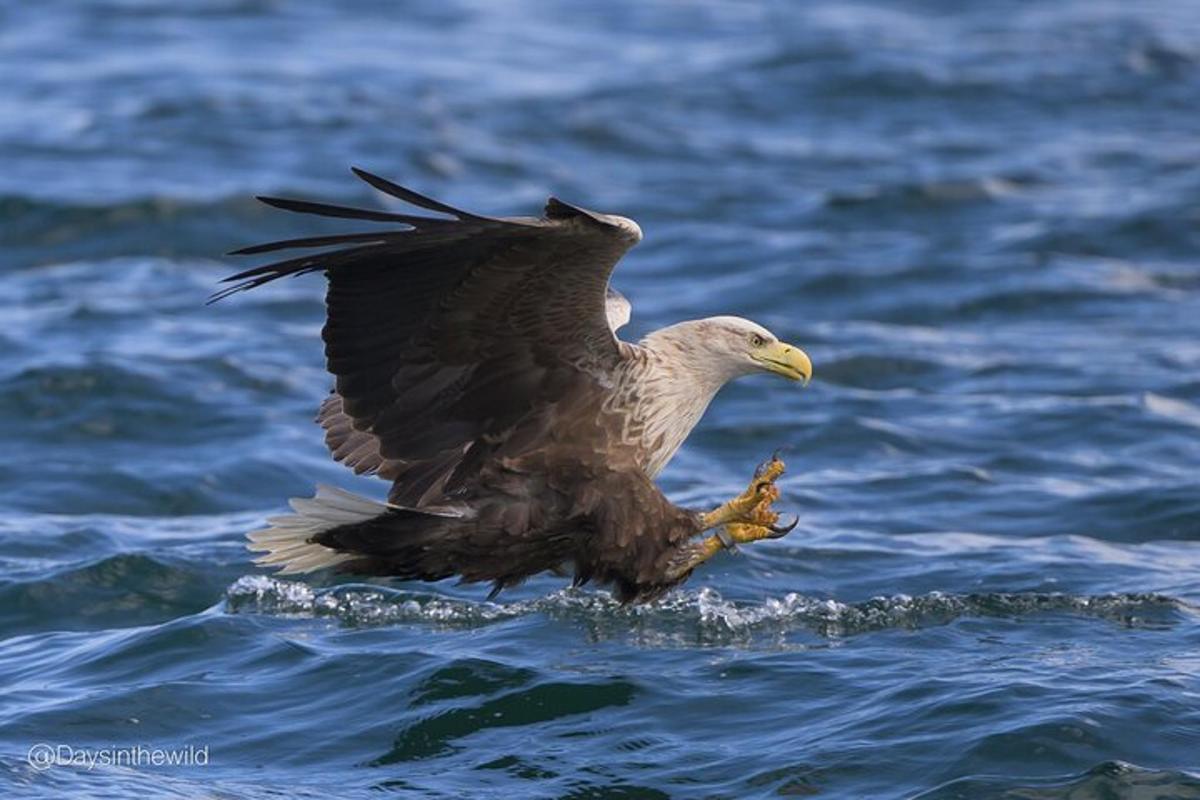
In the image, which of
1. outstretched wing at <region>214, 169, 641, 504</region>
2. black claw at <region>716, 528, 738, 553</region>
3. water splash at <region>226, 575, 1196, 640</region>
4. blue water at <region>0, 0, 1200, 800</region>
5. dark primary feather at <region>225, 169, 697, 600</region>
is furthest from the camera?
water splash at <region>226, 575, 1196, 640</region>

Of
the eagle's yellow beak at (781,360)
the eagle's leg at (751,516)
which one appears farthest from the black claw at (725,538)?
the eagle's yellow beak at (781,360)

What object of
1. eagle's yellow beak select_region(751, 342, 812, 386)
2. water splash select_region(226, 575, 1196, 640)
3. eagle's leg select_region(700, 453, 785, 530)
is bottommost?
water splash select_region(226, 575, 1196, 640)

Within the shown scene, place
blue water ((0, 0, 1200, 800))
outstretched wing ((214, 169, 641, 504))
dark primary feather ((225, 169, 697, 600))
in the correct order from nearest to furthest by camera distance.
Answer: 1. outstretched wing ((214, 169, 641, 504))
2. dark primary feather ((225, 169, 697, 600))
3. blue water ((0, 0, 1200, 800))

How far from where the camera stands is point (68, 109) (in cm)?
1537

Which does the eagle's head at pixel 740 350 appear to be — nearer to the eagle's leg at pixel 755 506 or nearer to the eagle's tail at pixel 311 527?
the eagle's leg at pixel 755 506

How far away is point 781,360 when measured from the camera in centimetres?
652

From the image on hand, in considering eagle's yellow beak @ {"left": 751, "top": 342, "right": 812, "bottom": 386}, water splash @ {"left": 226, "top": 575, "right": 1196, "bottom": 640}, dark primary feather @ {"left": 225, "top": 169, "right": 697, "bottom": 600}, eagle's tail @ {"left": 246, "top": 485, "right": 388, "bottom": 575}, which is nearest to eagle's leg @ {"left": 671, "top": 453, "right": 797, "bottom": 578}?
dark primary feather @ {"left": 225, "top": 169, "right": 697, "bottom": 600}

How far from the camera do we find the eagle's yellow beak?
21.3ft

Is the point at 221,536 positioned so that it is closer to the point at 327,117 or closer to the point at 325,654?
the point at 325,654

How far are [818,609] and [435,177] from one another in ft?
24.6

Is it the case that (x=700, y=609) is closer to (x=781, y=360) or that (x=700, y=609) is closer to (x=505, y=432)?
(x=781, y=360)

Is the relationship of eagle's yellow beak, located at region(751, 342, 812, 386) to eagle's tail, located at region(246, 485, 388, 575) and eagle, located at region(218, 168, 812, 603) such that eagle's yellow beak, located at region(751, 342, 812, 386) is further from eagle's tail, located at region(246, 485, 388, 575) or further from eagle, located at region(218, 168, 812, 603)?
eagle's tail, located at region(246, 485, 388, 575)

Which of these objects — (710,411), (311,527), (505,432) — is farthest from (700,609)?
(710,411)

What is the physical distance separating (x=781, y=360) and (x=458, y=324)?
41.4 inches
